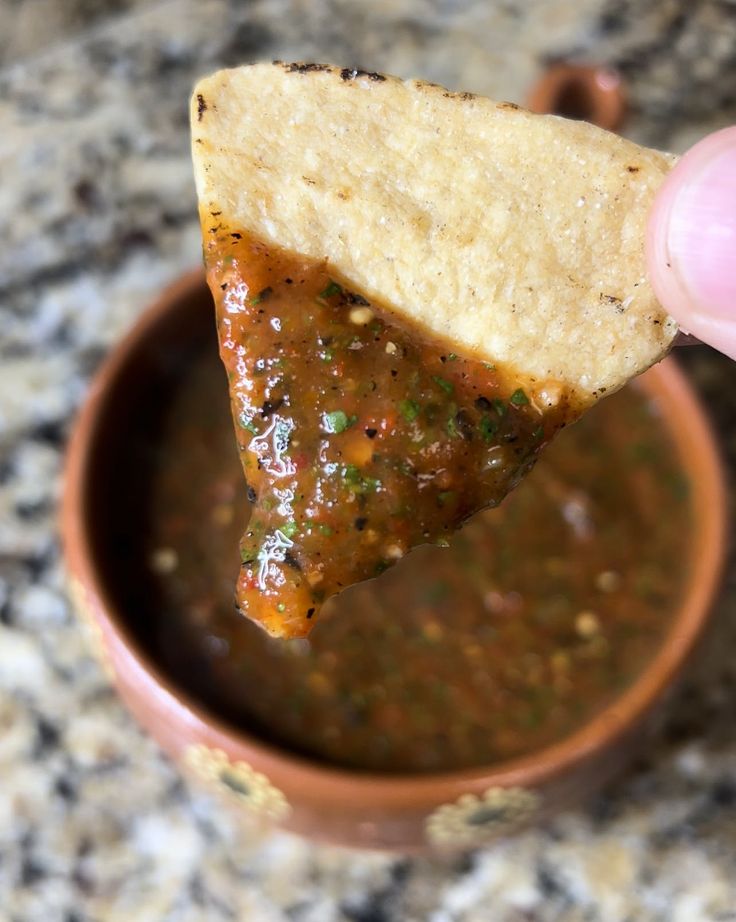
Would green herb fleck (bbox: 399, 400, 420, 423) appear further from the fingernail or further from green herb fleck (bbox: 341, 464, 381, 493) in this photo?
the fingernail

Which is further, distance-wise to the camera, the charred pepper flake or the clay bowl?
the clay bowl

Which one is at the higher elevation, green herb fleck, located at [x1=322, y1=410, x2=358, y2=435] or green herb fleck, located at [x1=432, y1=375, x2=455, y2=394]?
green herb fleck, located at [x1=432, y1=375, x2=455, y2=394]

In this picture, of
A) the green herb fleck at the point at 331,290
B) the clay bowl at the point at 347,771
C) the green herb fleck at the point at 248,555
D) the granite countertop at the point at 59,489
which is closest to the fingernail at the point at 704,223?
the green herb fleck at the point at 331,290

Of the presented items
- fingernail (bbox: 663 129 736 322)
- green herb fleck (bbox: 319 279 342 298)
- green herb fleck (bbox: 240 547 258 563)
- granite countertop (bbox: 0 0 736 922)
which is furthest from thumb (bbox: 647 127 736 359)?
granite countertop (bbox: 0 0 736 922)

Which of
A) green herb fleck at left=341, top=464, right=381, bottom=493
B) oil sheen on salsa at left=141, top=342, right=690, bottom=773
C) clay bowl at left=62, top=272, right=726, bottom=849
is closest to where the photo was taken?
green herb fleck at left=341, top=464, right=381, bottom=493

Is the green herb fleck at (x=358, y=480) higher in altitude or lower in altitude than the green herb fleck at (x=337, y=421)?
lower

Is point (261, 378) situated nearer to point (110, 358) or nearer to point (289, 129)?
point (289, 129)

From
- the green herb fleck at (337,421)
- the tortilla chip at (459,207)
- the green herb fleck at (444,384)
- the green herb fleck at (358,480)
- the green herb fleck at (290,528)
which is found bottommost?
the green herb fleck at (290,528)

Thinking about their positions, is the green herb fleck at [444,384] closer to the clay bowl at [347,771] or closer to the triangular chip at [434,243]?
the triangular chip at [434,243]
